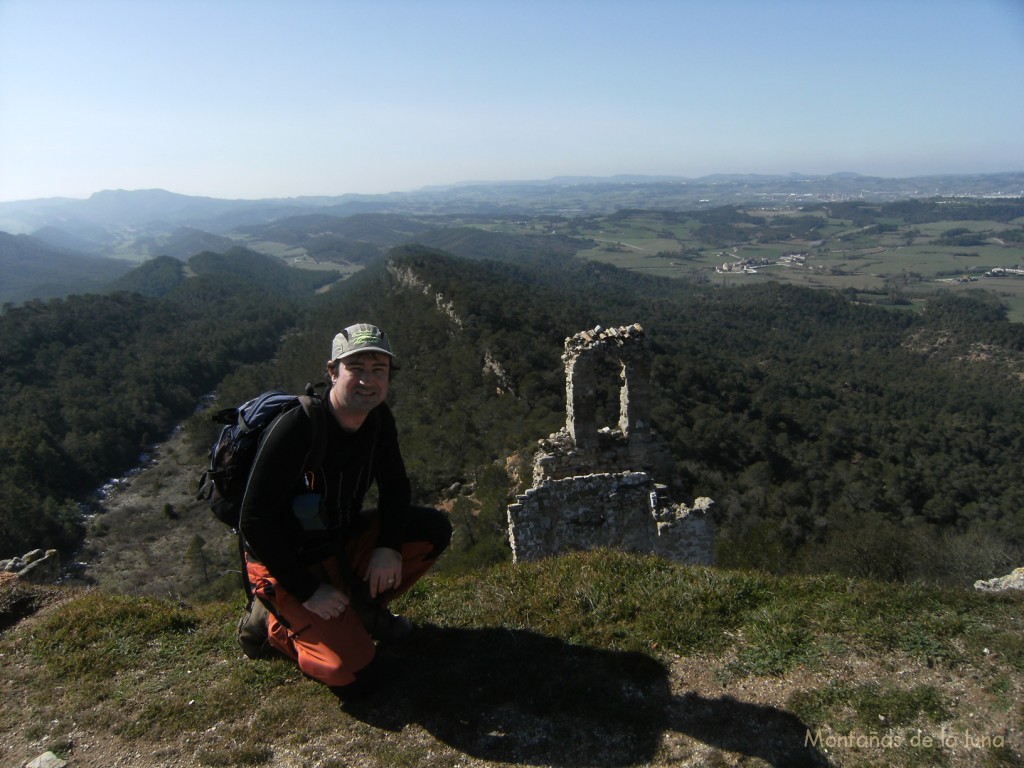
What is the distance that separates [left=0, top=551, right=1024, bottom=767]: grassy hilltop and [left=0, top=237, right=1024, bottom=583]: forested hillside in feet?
17.4

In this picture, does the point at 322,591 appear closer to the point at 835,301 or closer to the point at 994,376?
the point at 994,376

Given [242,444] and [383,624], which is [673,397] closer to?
[383,624]

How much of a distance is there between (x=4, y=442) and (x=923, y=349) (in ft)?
307

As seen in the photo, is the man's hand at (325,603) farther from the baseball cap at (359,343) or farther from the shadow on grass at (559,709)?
the baseball cap at (359,343)

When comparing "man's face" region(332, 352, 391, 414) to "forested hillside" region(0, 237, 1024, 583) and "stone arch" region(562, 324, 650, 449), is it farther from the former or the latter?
"forested hillside" region(0, 237, 1024, 583)

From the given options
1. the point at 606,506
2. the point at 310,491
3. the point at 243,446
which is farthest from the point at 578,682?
the point at 606,506

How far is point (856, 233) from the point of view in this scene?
17062cm

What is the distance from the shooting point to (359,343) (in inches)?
152

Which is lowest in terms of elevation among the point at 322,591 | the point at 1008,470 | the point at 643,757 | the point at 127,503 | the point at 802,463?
the point at 127,503

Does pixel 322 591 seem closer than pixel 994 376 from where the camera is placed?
Yes

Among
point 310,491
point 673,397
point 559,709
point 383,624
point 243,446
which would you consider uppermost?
point 243,446

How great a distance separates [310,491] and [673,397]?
97.3 ft

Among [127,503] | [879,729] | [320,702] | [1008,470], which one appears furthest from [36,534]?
[1008,470]

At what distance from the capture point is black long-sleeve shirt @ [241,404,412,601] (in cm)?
372
